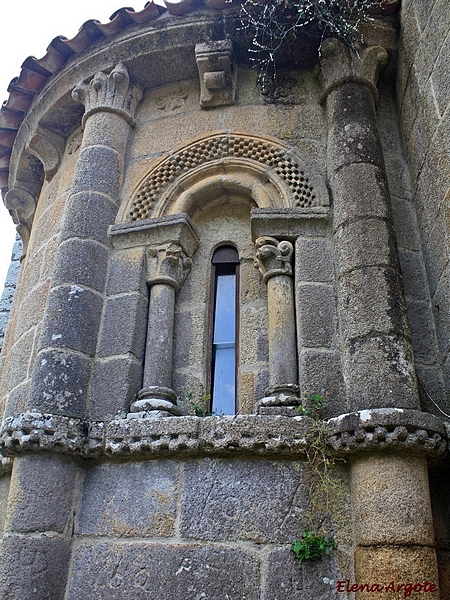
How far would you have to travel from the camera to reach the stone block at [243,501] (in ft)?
9.19

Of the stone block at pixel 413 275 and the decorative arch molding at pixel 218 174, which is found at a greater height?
the decorative arch molding at pixel 218 174

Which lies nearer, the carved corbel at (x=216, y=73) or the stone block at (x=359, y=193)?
A: the stone block at (x=359, y=193)

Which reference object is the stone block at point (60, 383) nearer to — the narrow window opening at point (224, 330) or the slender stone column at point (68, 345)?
the slender stone column at point (68, 345)

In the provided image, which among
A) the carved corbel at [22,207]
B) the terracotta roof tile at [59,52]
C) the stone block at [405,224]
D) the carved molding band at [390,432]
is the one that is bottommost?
the carved molding band at [390,432]

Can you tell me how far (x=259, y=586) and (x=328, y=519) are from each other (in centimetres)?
45

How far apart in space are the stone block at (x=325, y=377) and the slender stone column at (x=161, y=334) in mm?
771

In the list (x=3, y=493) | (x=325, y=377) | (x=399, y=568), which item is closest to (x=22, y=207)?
(x=3, y=493)

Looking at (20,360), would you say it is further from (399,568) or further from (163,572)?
(399,568)

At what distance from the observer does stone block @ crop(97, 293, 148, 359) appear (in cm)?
351

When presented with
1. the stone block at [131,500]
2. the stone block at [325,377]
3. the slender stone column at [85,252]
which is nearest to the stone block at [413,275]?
the stone block at [325,377]

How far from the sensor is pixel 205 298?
386 centimetres

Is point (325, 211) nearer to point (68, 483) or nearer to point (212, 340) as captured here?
point (212, 340)

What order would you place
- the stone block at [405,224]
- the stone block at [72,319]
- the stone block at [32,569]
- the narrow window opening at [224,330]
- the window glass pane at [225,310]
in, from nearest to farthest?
1. the stone block at [32,569]
2. the stone block at [72,319]
3. the narrow window opening at [224,330]
4. the stone block at [405,224]
5. the window glass pane at [225,310]

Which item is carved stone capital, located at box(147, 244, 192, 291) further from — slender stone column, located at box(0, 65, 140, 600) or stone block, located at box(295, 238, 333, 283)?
stone block, located at box(295, 238, 333, 283)
